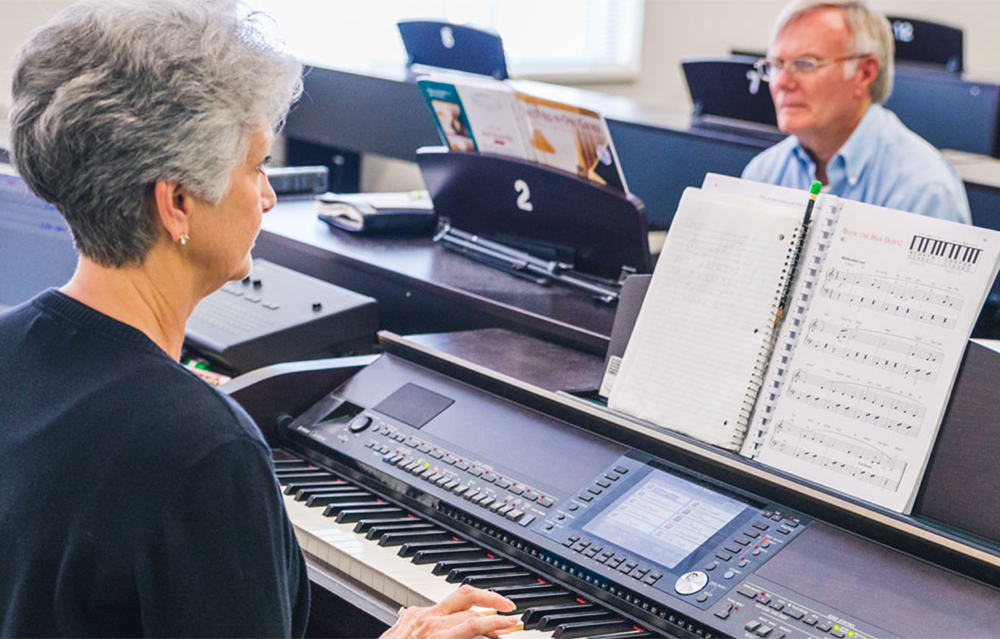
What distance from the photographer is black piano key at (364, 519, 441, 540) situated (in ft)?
5.14

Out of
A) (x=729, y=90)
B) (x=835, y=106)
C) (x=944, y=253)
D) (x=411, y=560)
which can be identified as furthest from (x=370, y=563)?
(x=729, y=90)

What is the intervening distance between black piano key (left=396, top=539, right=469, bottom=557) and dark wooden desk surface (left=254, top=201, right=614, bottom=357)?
0.48 metres

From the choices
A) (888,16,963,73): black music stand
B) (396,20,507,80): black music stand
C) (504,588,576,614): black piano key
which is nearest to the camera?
(504,588,576,614): black piano key

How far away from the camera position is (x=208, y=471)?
3.31 ft

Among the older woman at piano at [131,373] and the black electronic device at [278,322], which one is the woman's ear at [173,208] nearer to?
the older woman at piano at [131,373]

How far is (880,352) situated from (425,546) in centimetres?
64

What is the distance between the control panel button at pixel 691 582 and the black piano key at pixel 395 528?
38 centimetres

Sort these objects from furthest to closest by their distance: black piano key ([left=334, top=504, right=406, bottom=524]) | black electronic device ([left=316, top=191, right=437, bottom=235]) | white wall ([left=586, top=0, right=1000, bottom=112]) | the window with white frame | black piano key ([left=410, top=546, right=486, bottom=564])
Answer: white wall ([left=586, top=0, right=1000, bottom=112]) → the window with white frame → black electronic device ([left=316, top=191, right=437, bottom=235]) → black piano key ([left=334, top=504, right=406, bottom=524]) → black piano key ([left=410, top=546, right=486, bottom=564])

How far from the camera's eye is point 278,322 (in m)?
2.09

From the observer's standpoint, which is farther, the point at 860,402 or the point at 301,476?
the point at 301,476

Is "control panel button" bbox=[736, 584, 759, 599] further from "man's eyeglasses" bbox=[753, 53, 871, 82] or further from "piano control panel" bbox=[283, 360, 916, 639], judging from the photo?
"man's eyeglasses" bbox=[753, 53, 871, 82]

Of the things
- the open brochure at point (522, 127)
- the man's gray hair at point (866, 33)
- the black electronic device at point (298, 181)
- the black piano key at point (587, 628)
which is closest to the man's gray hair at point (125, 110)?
the black piano key at point (587, 628)

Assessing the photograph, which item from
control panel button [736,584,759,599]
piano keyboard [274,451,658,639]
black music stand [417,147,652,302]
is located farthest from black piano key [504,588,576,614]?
black music stand [417,147,652,302]

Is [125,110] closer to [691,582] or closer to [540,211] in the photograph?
[691,582]
